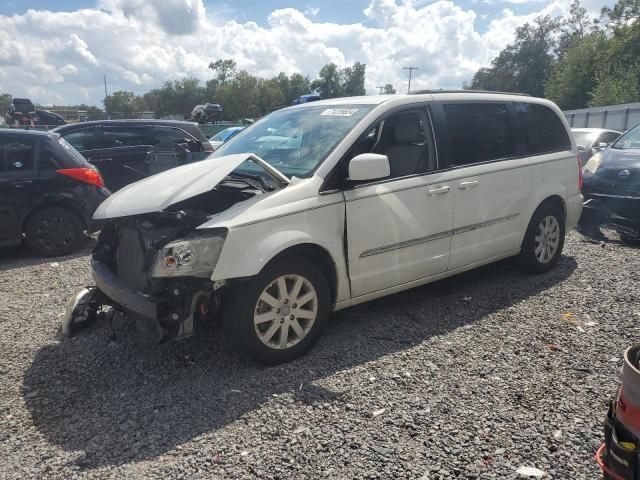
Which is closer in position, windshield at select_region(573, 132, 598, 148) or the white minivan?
the white minivan

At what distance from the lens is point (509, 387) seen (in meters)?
3.21

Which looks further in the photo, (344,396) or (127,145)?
(127,145)

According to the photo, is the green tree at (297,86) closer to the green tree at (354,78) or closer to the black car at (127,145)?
the green tree at (354,78)

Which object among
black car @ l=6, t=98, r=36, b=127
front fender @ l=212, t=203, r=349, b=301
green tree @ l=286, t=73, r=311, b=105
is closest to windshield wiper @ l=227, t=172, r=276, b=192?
front fender @ l=212, t=203, r=349, b=301

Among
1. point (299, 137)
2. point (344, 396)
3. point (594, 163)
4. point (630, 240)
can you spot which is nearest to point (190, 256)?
point (344, 396)

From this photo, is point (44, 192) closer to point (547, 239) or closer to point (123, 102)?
point (547, 239)

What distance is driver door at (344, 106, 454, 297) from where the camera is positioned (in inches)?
149

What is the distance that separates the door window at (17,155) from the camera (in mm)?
6410

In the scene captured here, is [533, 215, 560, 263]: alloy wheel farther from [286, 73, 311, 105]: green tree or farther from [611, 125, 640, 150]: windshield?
[286, 73, 311, 105]: green tree

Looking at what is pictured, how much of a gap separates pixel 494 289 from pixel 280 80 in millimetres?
95278

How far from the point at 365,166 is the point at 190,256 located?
1364 millimetres

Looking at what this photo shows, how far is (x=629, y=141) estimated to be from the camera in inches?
303

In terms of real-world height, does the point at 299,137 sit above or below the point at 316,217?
above

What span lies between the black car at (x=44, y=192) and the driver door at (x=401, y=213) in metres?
4.15
